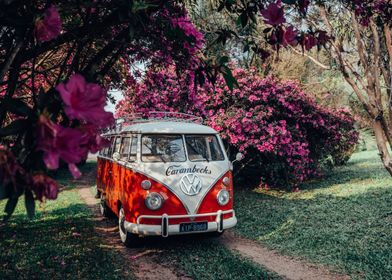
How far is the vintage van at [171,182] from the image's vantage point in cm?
614

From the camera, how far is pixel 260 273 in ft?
17.2

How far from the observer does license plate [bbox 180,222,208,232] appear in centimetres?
615

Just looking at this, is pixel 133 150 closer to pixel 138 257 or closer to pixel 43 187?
pixel 138 257

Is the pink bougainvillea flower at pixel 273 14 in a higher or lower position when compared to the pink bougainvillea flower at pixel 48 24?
higher

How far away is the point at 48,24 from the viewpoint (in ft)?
5.89

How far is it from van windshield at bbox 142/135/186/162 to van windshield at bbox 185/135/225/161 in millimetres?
167

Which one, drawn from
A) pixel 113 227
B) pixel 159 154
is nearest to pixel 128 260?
pixel 159 154

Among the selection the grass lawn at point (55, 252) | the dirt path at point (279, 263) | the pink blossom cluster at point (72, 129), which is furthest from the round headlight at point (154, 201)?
the pink blossom cluster at point (72, 129)

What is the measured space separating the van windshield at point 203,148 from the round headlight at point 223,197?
676 millimetres

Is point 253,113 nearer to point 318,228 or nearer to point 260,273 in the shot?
point 318,228

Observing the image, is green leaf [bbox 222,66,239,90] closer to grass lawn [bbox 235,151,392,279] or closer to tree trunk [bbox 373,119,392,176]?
grass lawn [bbox 235,151,392,279]

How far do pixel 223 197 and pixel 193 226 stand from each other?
0.77 m

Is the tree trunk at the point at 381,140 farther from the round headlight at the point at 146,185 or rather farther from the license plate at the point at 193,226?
the round headlight at the point at 146,185

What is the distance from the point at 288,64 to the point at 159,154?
47.8 ft
